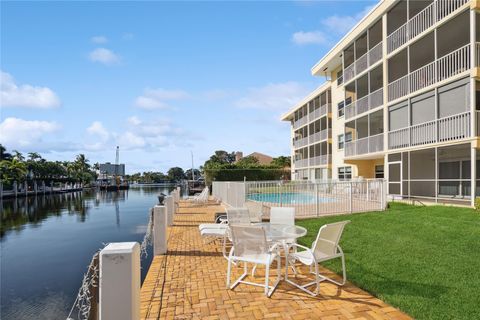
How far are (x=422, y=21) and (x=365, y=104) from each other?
630 cm

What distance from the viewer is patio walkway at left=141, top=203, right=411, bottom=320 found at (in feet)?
12.9

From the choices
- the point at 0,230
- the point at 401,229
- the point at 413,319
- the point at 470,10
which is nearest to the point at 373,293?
the point at 413,319

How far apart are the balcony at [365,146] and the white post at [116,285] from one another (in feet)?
61.0

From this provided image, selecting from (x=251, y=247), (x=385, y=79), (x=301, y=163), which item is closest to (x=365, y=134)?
(x=385, y=79)

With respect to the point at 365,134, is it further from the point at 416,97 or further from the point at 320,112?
the point at 320,112

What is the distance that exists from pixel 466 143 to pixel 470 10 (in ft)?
17.9

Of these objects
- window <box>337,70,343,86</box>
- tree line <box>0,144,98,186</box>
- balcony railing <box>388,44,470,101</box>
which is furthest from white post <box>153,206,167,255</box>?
tree line <box>0,144,98,186</box>

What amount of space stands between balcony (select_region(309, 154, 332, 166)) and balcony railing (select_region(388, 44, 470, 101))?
11.8 metres

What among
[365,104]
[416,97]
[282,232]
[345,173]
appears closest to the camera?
[282,232]

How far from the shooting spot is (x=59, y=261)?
1070 centimetres

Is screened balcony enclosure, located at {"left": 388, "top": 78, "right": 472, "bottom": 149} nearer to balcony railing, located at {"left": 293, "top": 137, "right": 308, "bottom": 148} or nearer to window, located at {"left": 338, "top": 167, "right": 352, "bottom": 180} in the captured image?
window, located at {"left": 338, "top": 167, "right": 352, "bottom": 180}

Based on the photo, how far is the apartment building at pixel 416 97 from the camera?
42.9ft

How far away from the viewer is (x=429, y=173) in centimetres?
1745

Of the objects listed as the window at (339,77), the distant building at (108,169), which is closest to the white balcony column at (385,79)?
the window at (339,77)
